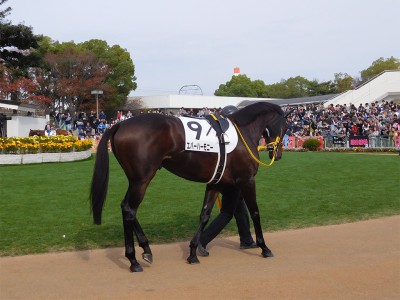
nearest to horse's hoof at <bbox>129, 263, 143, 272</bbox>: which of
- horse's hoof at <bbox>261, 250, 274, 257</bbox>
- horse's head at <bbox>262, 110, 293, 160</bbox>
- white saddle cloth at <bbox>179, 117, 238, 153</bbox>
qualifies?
white saddle cloth at <bbox>179, 117, 238, 153</bbox>

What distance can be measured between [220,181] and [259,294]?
1510 mm

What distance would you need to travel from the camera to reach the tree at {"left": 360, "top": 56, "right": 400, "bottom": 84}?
56.4 metres

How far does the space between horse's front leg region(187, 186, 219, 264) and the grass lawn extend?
0.94 m

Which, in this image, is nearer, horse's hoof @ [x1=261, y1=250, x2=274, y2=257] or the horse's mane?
horse's hoof @ [x1=261, y1=250, x2=274, y2=257]

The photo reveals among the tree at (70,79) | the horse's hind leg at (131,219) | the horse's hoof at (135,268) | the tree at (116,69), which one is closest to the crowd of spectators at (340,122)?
the tree at (70,79)

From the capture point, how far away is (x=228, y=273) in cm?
452

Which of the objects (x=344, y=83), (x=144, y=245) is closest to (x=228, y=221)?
(x=144, y=245)

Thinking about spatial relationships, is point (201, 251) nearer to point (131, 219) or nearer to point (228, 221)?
point (228, 221)

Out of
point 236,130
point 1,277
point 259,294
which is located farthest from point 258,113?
point 1,277

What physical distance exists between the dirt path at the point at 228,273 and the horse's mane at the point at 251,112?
1.52 m

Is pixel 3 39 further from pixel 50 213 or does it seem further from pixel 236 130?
pixel 236 130

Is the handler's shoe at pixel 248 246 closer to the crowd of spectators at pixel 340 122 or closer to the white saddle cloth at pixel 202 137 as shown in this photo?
the white saddle cloth at pixel 202 137

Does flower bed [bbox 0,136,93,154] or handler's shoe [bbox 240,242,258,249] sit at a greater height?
flower bed [bbox 0,136,93,154]

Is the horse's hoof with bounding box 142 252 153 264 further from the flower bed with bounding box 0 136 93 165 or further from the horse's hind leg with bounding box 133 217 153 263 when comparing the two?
the flower bed with bounding box 0 136 93 165
